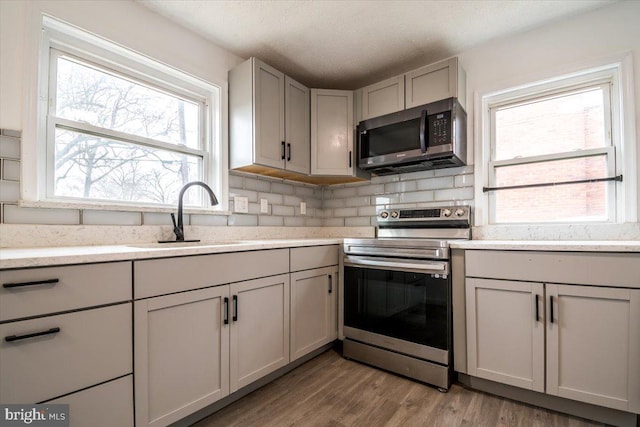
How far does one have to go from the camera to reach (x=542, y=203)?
2.18 metres

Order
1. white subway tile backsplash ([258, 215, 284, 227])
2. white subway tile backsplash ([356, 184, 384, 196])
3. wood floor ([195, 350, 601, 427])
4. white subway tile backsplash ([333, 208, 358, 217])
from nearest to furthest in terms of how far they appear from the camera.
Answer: wood floor ([195, 350, 601, 427]) < white subway tile backsplash ([258, 215, 284, 227]) < white subway tile backsplash ([356, 184, 384, 196]) < white subway tile backsplash ([333, 208, 358, 217])

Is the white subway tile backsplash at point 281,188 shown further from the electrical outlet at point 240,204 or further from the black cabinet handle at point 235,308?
the black cabinet handle at point 235,308

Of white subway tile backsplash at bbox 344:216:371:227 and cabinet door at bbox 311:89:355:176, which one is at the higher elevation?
cabinet door at bbox 311:89:355:176

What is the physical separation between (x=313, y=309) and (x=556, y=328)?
1.46 m

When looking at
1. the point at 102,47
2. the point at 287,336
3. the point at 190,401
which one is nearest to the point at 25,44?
the point at 102,47

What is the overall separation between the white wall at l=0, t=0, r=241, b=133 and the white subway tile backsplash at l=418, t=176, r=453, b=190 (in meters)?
1.86

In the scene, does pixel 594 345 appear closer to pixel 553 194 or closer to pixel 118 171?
pixel 553 194

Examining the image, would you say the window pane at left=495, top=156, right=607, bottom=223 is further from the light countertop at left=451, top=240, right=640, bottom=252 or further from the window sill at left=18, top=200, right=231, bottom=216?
the window sill at left=18, top=200, right=231, bottom=216

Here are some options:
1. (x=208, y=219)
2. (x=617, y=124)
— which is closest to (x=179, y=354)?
(x=208, y=219)

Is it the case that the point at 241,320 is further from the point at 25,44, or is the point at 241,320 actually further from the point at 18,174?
the point at 25,44

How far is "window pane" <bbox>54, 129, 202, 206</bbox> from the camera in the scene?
170cm

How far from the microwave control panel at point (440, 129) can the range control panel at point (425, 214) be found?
0.54m

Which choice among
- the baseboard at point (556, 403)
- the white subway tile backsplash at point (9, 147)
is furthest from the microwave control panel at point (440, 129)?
the white subway tile backsplash at point (9, 147)

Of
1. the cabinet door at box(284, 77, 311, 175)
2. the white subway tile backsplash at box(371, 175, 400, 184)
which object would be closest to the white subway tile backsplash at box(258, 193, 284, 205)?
the cabinet door at box(284, 77, 311, 175)
